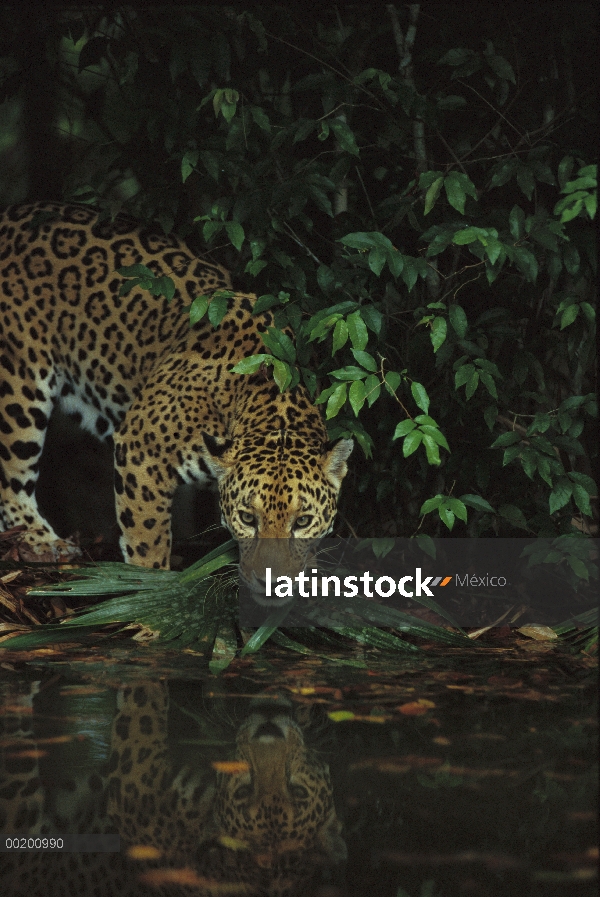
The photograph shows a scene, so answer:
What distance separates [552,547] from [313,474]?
1.21 m

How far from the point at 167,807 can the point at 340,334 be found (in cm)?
204

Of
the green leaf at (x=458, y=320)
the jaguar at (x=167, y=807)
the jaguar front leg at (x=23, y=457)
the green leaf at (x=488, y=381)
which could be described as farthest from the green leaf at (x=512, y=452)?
the jaguar front leg at (x=23, y=457)

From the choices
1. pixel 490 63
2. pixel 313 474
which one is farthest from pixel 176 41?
pixel 313 474

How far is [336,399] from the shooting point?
4465 millimetres

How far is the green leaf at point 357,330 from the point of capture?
4.38 meters

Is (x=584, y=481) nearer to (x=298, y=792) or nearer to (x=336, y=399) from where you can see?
(x=336, y=399)

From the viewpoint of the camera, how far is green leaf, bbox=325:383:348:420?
4441 mm

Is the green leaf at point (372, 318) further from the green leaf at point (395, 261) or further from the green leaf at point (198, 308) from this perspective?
the green leaf at point (198, 308)

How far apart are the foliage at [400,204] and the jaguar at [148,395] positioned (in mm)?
230

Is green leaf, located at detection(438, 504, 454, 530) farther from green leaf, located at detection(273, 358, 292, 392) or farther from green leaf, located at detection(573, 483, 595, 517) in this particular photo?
green leaf, located at detection(273, 358, 292, 392)

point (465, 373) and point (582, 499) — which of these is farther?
point (582, 499)

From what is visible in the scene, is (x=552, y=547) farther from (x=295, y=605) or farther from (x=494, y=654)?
(x=295, y=605)

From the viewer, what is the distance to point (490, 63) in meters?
5.13

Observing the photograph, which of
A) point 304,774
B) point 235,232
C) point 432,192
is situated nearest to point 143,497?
point 235,232
